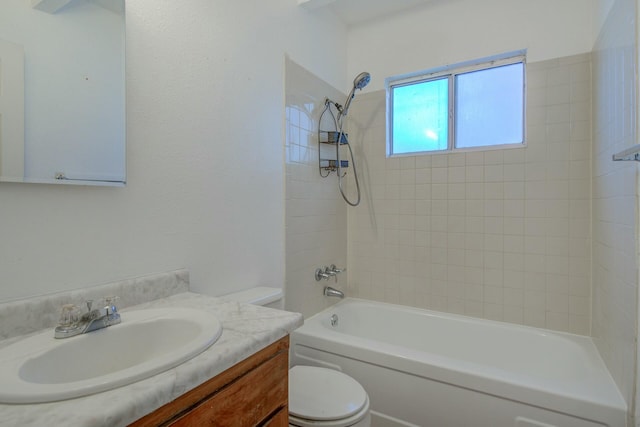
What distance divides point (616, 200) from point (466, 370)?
1017mm

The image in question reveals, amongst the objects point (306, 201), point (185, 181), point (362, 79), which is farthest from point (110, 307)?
point (362, 79)

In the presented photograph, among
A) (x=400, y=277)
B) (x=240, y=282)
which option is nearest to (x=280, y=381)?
(x=240, y=282)

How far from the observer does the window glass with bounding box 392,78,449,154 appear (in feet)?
7.82

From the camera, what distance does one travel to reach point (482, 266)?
2.18 meters

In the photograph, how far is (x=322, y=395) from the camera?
1363 millimetres

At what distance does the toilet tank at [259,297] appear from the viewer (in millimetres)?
1464

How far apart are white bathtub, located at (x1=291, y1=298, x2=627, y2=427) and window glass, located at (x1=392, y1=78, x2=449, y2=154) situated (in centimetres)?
126

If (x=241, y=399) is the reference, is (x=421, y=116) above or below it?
above

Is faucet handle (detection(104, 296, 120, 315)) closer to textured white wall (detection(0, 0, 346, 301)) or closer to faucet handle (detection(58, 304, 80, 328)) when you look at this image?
faucet handle (detection(58, 304, 80, 328))

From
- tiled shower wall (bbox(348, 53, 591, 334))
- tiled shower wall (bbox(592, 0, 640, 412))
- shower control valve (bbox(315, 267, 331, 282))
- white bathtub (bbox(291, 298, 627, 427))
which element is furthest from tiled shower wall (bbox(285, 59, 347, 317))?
tiled shower wall (bbox(592, 0, 640, 412))

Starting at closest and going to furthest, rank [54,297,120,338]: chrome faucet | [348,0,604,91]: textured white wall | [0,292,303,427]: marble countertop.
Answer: [0,292,303,427]: marble countertop
[54,297,120,338]: chrome faucet
[348,0,604,91]: textured white wall

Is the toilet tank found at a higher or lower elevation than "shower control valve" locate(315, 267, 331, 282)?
higher

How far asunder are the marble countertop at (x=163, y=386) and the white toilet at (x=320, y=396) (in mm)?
542

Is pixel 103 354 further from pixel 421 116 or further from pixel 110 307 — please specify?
pixel 421 116
